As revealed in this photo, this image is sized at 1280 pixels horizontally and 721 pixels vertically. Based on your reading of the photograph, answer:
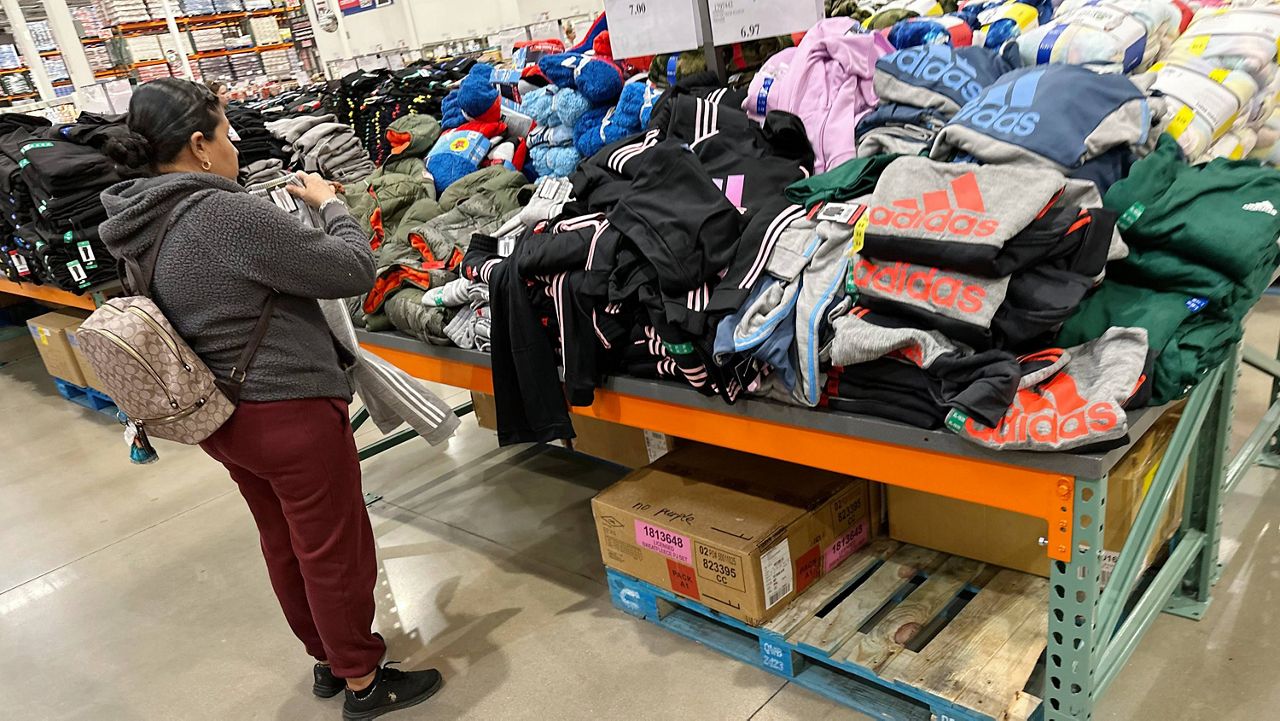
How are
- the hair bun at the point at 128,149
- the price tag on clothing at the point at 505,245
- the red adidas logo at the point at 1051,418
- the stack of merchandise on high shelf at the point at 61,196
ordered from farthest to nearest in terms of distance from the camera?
the stack of merchandise on high shelf at the point at 61,196, the price tag on clothing at the point at 505,245, the hair bun at the point at 128,149, the red adidas logo at the point at 1051,418

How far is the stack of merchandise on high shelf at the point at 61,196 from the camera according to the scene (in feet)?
13.0

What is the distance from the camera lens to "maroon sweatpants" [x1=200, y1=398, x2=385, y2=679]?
193cm

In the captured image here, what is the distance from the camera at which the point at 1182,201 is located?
4.99 ft

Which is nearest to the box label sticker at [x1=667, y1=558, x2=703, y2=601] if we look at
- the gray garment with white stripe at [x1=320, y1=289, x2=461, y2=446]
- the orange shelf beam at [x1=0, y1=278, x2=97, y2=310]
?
the gray garment with white stripe at [x1=320, y1=289, x2=461, y2=446]

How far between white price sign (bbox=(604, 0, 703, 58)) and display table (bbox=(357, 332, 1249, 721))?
1.05m

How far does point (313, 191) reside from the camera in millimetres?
2123

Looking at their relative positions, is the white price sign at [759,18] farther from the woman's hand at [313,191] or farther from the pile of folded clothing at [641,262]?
the woman's hand at [313,191]

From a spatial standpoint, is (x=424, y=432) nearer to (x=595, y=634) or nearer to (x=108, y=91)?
(x=595, y=634)

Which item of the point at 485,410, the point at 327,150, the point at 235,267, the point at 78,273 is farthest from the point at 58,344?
the point at 235,267

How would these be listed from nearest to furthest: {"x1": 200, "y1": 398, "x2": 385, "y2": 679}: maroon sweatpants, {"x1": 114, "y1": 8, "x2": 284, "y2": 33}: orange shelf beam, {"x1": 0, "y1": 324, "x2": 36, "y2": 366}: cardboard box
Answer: {"x1": 200, "y1": 398, "x2": 385, "y2": 679}: maroon sweatpants, {"x1": 0, "y1": 324, "x2": 36, "y2": 366}: cardboard box, {"x1": 114, "y1": 8, "x2": 284, "y2": 33}: orange shelf beam

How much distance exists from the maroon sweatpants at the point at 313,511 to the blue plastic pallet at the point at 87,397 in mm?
3867

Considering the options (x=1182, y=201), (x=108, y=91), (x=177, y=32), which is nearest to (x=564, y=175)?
(x=1182, y=201)

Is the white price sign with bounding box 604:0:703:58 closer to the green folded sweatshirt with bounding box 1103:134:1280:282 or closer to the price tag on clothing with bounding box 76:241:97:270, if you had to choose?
the green folded sweatshirt with bounding box 1103:134:1280:282

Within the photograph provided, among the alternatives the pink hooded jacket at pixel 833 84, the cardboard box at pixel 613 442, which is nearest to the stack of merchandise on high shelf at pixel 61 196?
the cardboard box at pixel 613 442
